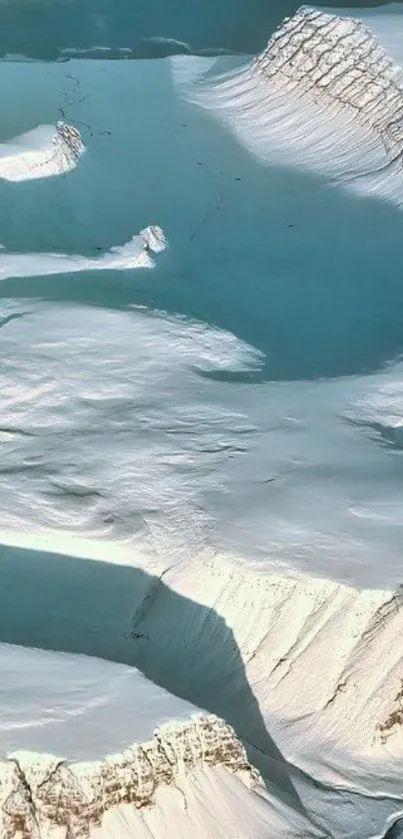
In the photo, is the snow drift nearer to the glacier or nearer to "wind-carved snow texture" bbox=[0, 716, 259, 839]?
the glacier

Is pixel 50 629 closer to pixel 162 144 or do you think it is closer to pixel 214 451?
pixel 214 451

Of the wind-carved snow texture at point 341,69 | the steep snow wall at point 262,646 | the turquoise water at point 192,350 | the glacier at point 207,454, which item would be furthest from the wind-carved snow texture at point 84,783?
the wind-carved snow texture at point 341,69

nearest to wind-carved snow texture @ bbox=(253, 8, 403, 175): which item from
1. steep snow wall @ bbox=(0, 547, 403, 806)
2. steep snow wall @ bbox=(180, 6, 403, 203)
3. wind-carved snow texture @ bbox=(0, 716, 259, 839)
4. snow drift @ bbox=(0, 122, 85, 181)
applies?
steep snow wall @ bbox=(180, 6, 403, 203)

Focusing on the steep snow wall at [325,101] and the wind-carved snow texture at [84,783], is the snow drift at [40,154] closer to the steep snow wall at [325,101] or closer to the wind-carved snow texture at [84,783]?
the steep snow wall at [325,101]

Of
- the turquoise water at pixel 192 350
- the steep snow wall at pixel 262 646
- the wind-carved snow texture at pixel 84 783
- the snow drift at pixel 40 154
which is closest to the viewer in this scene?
the wind-carved snow texture at pixel 84 783

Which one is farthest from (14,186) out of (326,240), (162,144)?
(326,240)

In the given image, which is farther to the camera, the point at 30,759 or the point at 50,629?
the point at 50,629

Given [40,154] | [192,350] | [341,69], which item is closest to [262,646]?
[192,350]
